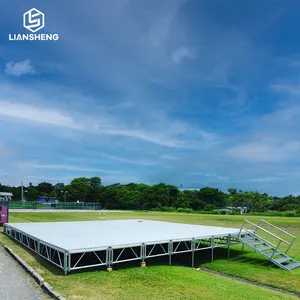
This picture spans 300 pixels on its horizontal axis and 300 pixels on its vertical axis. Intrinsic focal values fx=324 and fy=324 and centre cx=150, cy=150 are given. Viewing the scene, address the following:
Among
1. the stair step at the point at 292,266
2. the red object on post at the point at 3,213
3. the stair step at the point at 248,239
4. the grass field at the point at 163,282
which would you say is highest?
the red object on post at the point at 3,213

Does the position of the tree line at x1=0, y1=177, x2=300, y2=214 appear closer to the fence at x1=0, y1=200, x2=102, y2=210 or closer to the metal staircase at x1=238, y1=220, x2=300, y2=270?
the fence at x1=0, y1=200, x2=102, y2=210

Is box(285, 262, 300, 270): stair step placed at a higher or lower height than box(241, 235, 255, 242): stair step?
lower

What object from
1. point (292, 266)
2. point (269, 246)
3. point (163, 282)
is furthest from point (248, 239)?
point (163, 282)

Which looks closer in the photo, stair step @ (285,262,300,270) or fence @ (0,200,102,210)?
stair step @ (285,262,300,270)

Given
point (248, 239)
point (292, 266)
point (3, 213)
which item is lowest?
point (292, 266)

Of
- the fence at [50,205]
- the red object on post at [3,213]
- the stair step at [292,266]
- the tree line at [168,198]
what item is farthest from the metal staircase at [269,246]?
the tree line at [168,198]

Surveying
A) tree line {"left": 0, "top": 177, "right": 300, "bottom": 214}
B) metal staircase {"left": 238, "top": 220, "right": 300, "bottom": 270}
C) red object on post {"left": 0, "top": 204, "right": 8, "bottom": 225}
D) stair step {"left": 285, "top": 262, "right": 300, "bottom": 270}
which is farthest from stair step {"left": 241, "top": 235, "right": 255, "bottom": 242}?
tree line {"left": 0, "top": 177, "right": 300, "bottom": 214}

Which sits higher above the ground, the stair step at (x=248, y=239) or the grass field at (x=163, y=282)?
the stair step at (x=248, y=239)

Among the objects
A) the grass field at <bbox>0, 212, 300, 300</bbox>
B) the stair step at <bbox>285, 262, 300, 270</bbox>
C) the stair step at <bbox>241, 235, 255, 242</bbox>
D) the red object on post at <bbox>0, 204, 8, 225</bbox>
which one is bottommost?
the stair step at <bbox>285, 262, 300, 270</bbox>

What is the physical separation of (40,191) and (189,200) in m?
54.7

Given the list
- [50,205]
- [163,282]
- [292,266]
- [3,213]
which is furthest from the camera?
[50,205]

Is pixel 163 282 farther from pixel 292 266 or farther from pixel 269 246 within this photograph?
pixel 269 246

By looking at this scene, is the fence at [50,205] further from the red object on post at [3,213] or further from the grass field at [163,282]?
the grass field at [163,282]

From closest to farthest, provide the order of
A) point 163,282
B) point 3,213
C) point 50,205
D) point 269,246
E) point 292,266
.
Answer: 1. point 163,282
2. point 292,266
3. point 269,246
4. point 3,213
5. point 50,205
